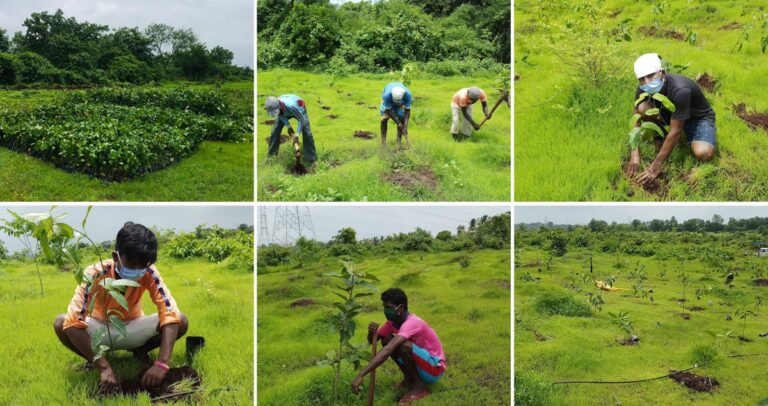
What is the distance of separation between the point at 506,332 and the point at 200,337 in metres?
Result: 2.34

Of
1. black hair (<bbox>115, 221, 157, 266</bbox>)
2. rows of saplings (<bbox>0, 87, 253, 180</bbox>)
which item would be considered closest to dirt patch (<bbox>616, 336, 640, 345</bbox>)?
black hair (<bbox>115, 221, 157, 266</bbox>)

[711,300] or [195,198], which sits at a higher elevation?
[195,198]

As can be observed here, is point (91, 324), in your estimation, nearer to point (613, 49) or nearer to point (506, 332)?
point (506, 332)

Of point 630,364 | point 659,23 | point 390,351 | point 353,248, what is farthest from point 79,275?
point 659,23

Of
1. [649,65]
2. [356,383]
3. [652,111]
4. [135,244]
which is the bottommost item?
[356,383]

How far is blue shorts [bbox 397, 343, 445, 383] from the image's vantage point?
4328 millimetres

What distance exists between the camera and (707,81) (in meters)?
5.40

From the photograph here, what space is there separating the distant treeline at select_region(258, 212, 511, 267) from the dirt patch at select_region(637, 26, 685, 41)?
7.54 feet

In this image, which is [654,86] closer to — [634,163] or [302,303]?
[634,163]

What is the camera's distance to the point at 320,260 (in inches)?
217

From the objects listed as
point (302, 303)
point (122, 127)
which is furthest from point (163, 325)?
point (122, 127)

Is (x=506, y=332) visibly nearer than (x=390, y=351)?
No

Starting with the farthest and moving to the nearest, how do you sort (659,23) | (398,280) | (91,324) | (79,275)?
(659,23), (398,280), (91,324), (79,275)

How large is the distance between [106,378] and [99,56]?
438 centimetres
